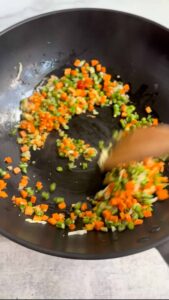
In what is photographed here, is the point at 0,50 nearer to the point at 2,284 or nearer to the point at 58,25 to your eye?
the point at 58,25

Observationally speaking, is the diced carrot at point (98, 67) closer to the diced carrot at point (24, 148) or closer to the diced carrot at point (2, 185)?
the diced carrot at point (24, 148)

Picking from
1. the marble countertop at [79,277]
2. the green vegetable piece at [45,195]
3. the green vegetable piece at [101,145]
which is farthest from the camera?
the green vegetable piece at [101,145]

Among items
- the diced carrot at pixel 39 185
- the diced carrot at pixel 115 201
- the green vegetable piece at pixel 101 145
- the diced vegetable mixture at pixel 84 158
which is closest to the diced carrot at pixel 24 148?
the diced vegetable mixture at pixel 84 158

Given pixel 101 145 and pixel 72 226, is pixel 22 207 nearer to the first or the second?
pixel 72 226

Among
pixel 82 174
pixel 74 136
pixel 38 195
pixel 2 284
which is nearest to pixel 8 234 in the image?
pixel 2 284

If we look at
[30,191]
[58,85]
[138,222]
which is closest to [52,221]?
[30,191]
